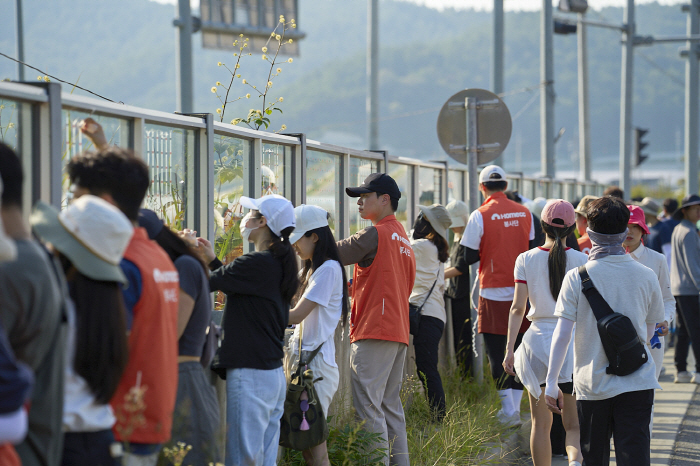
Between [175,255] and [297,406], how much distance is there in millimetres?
1423

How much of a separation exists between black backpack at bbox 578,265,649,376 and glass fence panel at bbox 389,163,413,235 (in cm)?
370

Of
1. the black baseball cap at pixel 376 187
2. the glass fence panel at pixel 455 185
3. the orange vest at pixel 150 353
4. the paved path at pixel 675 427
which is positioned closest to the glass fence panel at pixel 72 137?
the orange vest at pixel 150 353

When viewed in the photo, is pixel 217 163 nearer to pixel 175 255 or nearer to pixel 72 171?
pixel 175 255

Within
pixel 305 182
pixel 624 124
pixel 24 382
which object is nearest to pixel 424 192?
pixel 305 182

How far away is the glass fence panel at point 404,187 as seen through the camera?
783cm

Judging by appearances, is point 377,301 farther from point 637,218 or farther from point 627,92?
point 627,92

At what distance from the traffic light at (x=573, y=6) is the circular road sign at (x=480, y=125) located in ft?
32.1

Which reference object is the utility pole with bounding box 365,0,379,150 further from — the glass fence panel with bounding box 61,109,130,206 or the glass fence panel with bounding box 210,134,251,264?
the glass fence panel with bounding box 61,109,130,206

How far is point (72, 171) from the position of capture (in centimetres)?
270

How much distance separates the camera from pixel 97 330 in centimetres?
243

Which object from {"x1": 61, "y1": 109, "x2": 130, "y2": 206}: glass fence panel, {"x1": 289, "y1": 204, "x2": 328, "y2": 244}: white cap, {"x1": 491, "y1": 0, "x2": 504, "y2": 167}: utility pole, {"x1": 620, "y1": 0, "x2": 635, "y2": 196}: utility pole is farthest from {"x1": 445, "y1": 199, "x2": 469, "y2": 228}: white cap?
{"x1": 620, "y1": 0, "x2": 635, "y2": 196}: utility pole

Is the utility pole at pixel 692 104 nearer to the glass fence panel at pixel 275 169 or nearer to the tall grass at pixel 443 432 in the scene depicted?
the tall grass at pixel 443 432

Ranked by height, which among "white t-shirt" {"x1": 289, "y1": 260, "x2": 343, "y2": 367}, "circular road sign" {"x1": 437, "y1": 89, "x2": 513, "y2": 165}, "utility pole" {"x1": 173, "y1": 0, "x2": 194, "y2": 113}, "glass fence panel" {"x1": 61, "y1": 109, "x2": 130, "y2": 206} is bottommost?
"white t-shirt" {"x1": 289, "y1": 260, "x2": 343, "y2": 367}

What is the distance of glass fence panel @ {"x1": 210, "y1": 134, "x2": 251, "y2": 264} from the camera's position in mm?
4719
